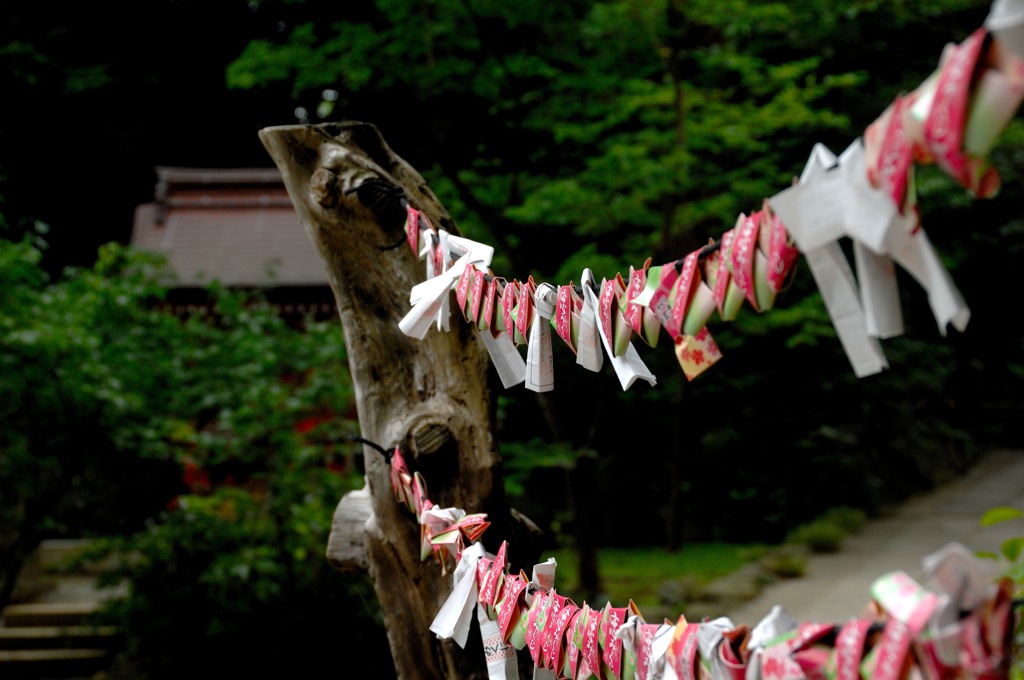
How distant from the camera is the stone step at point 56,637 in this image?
5453mm

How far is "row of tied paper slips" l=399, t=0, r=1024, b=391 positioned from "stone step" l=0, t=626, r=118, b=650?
5.01 m

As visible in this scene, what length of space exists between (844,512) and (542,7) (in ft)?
15.1

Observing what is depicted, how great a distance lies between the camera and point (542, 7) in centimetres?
548

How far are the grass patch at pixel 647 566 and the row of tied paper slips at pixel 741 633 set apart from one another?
4253mm

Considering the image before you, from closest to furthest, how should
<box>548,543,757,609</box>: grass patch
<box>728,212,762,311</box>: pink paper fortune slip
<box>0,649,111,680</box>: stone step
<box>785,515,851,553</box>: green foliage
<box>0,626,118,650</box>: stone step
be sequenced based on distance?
<box>728,212,762,311</box>: pink paper fortune slip → <box>0,649,111,680</box>: stone step → <box>0,626,118,650</box>: stone step → <box>548,543,757,609</box>: grass patch → <box>785,515,851,553</box>: green foliage

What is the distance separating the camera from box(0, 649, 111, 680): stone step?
211 inches

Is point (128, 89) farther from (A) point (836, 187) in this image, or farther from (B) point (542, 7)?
(A) point (836, 187)

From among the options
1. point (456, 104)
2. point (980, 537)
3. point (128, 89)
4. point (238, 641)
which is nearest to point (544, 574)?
point (238, 641)

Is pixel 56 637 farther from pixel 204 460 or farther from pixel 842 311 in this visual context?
pixel 842 311

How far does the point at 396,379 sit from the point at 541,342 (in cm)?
67

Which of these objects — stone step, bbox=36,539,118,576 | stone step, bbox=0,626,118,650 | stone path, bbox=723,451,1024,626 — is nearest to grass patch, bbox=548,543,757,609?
stone path, bbox=723,451,1024,626

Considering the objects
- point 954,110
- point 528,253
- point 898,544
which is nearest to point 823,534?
point 898,544

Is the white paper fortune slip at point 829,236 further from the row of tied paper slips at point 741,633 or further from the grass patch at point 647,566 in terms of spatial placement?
the grass patch at point 647,566

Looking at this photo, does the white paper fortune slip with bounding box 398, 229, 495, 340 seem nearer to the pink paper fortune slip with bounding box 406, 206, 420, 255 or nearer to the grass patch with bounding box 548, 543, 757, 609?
the pink paper fortune slip with bounding box 406, 206, 420, 255
